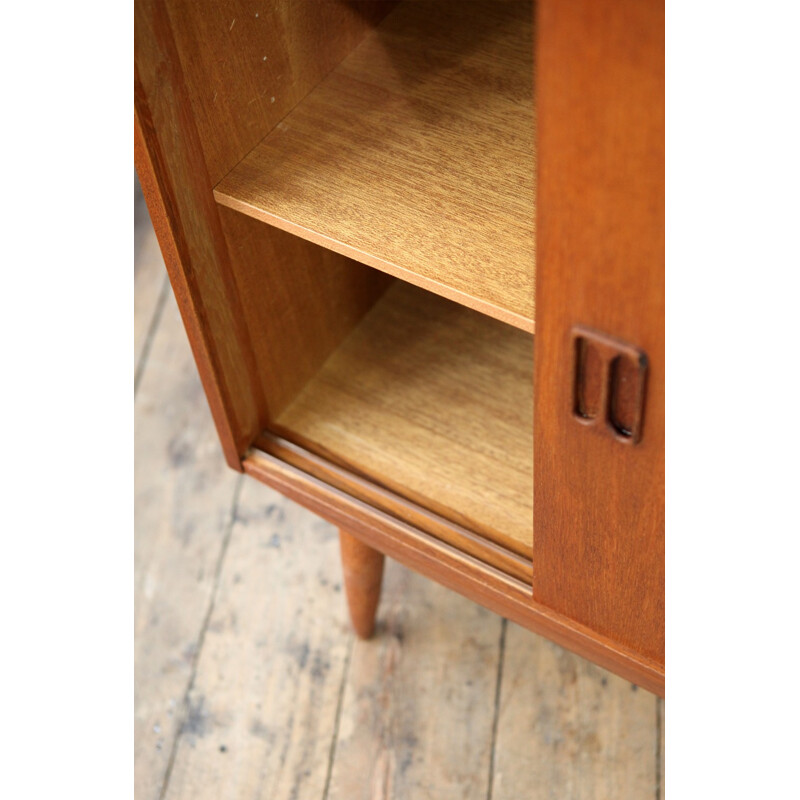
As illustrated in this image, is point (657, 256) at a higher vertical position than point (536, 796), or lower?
higher

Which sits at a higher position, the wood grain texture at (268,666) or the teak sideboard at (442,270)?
the teak sideboard at (442,270)

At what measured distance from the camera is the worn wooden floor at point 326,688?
0.84 metres

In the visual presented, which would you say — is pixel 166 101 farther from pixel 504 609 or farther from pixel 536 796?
pixel 536 796

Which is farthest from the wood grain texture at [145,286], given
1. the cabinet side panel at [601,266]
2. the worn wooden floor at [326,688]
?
the cabinet side panel at [601,266]

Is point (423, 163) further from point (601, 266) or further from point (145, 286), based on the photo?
point (145, 286)

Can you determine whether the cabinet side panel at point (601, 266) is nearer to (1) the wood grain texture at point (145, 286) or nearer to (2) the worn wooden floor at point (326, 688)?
(2) the worn wooden floor at point (326, 688)

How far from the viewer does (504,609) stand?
62 centimetres

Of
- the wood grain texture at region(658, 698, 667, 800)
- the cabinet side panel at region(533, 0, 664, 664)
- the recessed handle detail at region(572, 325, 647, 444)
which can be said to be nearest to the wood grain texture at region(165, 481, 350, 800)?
the wood grain texture at region(658, 698, 667, 800)

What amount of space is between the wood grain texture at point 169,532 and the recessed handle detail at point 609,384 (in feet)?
1.91

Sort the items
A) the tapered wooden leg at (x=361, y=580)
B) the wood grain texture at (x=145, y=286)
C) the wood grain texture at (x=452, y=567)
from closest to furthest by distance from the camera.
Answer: the wood grain texture at (x=452, y=567) → the tapered wooden leg at (x=361, y=580) → the wood grain texture at (x=145, y=286)
